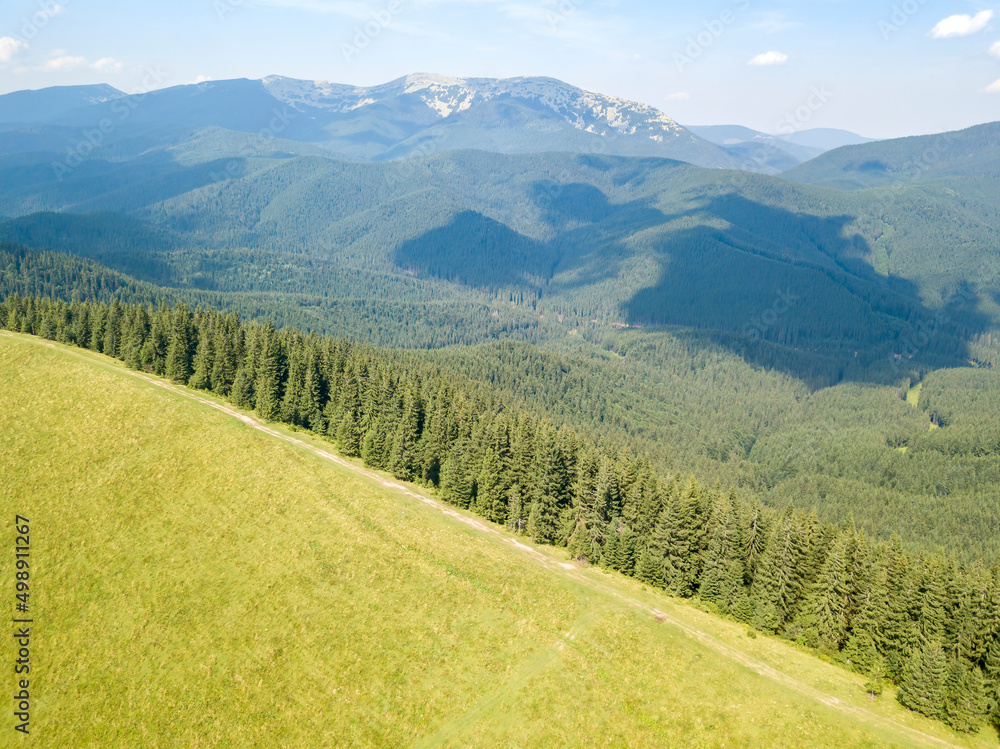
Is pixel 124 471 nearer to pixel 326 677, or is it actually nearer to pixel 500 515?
pixel 326 677

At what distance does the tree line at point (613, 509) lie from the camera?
67.8 meters

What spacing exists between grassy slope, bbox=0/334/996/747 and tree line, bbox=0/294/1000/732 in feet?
16.6

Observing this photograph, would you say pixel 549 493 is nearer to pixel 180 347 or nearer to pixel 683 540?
pixel 683 540

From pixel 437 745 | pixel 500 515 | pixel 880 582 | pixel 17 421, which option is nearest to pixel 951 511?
pixel 880 582

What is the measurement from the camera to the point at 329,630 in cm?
6788

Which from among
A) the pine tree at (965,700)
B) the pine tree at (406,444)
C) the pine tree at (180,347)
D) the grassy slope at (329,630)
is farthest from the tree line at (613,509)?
the grassy slope at (329,630)

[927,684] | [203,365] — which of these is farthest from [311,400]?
[927,684]

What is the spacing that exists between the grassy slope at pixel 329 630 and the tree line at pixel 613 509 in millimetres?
5045

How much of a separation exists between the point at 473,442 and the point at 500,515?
13429 millimetres

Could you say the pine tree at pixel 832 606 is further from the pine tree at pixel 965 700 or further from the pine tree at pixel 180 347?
the pine tree at pixel 180 347

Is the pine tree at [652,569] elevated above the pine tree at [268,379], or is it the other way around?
the pine tree at [268,379]

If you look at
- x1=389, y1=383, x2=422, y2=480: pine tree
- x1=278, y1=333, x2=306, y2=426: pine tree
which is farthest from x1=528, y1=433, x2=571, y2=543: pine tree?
x1=278, y1=333, x2=306, y2=426: pine tree

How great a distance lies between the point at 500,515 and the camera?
99.3 metres

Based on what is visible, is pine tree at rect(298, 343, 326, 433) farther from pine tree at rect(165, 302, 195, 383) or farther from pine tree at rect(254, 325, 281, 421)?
pine tree at rect(165, 302, 195, 383)
